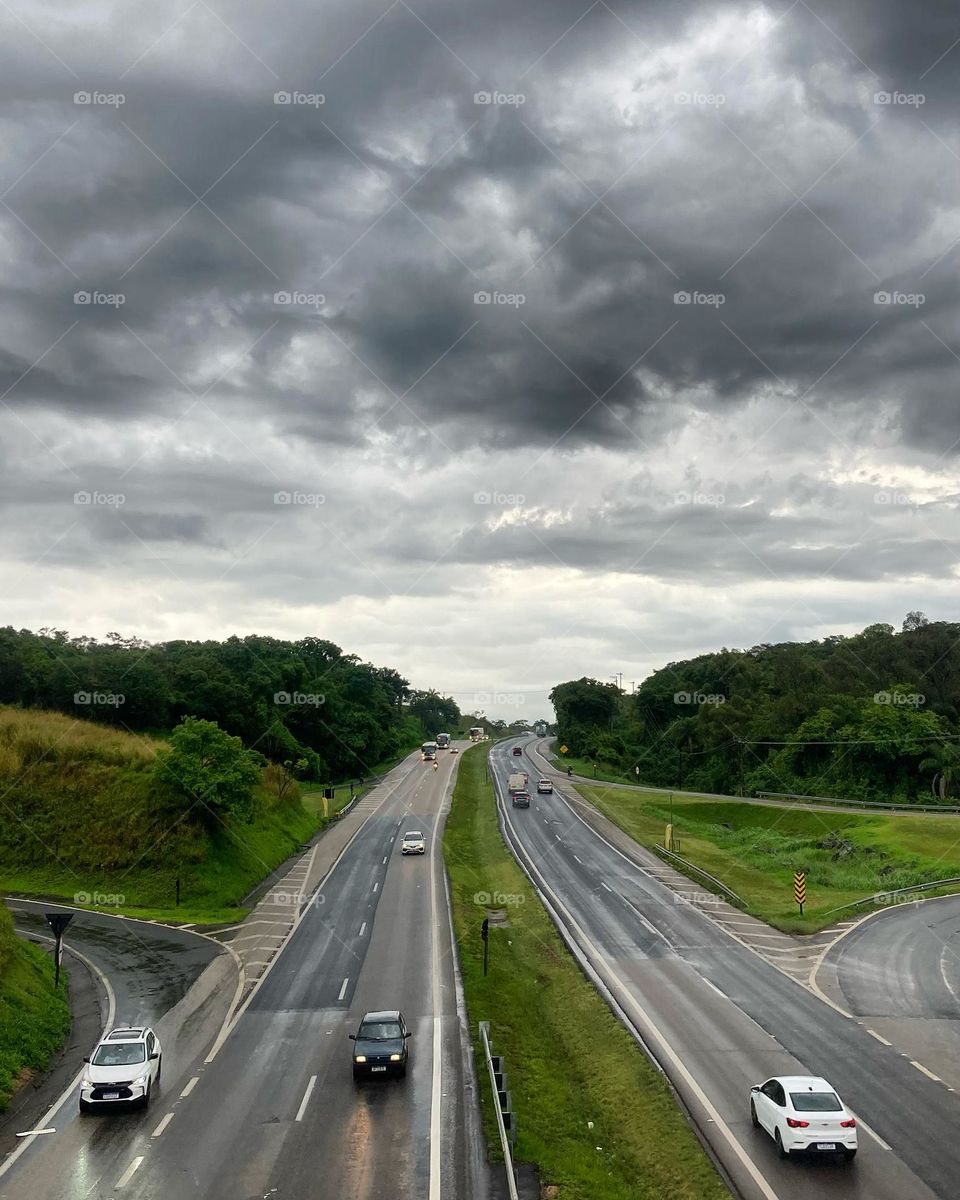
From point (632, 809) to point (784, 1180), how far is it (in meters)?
77.7

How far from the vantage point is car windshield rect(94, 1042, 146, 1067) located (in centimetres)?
2270

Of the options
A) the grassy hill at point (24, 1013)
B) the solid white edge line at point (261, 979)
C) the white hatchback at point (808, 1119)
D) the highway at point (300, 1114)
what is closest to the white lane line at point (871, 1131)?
the white hatchback at point (808, 1119)

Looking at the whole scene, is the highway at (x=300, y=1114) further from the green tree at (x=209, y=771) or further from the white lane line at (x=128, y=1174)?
the green tree at (x=209, y=771)

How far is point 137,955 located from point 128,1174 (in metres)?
20.8

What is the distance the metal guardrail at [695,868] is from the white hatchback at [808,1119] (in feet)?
101

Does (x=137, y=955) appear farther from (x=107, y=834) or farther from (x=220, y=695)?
(x=220, y=695)

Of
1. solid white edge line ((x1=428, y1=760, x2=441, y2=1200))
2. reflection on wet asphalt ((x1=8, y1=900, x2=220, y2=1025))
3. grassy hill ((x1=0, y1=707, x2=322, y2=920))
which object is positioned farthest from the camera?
grassy hill ((x1=0, y1=707, x2=322, y2=920))

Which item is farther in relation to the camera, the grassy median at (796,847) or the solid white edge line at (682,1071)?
the grassy median at (796,847)

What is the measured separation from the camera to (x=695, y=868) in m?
59.5

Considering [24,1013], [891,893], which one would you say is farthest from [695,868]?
[24,1013]

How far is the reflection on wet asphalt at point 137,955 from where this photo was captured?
1265 inches

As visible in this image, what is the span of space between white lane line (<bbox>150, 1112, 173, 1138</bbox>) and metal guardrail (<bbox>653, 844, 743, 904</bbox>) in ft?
116

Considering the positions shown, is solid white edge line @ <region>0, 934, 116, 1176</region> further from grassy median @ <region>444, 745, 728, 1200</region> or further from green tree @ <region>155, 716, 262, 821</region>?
green tree @ <region>155, 716, 262, 821</region>

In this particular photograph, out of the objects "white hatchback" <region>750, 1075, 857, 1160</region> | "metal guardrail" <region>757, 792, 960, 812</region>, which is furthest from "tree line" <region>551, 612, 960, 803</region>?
"white hatchback" <region>750, 1075, 857, 1160</region>
